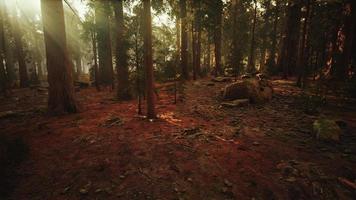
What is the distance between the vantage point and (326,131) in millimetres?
6219

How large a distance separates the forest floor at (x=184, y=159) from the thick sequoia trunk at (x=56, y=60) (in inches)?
52.5

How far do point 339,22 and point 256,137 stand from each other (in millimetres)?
17252

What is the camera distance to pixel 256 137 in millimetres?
6484

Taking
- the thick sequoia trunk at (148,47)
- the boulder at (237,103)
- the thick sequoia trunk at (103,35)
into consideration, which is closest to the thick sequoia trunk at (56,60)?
the thick sequoia trunk at (148,47)

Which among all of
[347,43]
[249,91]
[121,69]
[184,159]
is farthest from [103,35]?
[347,43]

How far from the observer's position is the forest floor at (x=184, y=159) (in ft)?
14.1

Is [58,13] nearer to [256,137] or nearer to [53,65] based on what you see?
[53,65]

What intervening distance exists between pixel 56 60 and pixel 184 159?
798 centimetres

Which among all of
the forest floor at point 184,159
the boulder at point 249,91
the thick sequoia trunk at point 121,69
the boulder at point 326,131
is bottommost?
the forest floor at point 184,159

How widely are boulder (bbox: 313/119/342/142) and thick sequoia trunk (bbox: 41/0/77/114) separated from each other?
9.98m

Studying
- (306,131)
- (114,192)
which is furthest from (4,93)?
(306,131)

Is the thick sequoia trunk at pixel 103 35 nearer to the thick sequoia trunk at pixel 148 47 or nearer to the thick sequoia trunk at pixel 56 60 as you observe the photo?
the thick sequoia trunk at pixel 56 60

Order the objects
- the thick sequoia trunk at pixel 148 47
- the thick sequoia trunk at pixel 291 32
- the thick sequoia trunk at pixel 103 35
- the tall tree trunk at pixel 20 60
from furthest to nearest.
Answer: the tall tree trunk at pixel 20 60 → the thick sequoia trunk at pixel 291 32 → the thick sequoia trunk at pixel 103 35 → the thick sequoia trunk at pixel 148 47

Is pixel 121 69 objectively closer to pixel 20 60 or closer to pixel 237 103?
pixel 237 103
